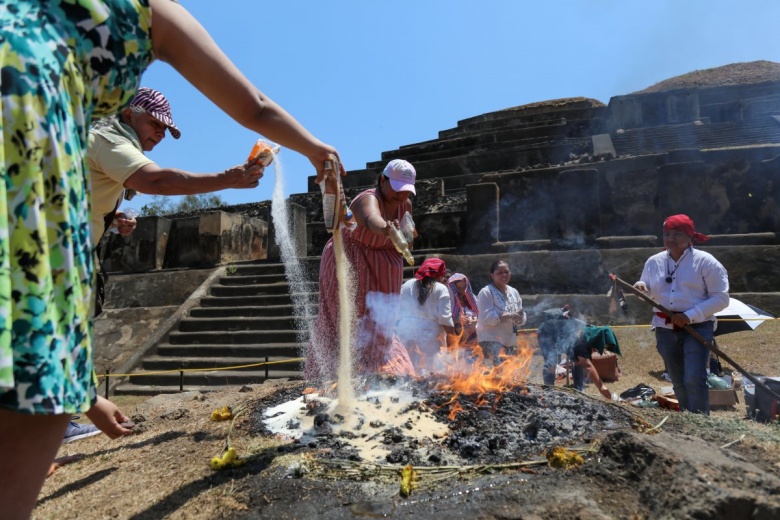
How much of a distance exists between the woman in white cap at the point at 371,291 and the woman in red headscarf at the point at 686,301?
2752 millimetres

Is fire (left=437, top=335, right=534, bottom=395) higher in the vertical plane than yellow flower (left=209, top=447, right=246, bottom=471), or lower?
higher

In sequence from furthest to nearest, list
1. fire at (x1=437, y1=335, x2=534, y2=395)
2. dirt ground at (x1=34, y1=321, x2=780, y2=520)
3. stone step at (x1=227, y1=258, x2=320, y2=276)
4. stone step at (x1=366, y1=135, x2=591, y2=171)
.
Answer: stone step at (x1=366, y1=135, x2=591, y2=171), stone step at (x1=227, y1=258, x2=320, y2=276), fire at (x1=437, y1=335, x2=534, y2=395), dirt ground at (x1=34, y1=321, x2=780, y2=520)

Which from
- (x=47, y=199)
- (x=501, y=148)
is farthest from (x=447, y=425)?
(x=501, y=148)

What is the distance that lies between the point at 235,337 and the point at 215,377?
58.2 inches

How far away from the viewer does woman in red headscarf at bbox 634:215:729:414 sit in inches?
215

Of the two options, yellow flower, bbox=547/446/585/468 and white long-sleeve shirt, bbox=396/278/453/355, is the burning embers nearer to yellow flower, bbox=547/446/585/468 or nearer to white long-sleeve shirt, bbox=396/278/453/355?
yellow flower, bbox=547/446/585/468

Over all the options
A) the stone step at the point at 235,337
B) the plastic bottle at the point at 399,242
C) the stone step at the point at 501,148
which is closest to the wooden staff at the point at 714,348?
the plastic bottle at the point at 399,242

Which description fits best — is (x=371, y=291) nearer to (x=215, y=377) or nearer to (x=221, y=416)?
(x=221, y=416)

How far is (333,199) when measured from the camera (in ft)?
11.9

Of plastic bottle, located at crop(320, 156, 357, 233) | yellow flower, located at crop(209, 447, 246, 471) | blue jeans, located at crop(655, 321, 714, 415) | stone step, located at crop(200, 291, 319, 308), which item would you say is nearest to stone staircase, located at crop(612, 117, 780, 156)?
stone step, located at crop(200, 291, 319, 308)

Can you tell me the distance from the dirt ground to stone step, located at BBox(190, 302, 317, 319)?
284 inches

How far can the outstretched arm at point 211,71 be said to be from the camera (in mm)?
1614

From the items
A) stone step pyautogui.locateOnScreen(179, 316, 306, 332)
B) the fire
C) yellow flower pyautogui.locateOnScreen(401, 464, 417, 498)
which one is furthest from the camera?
stone step pyautogui.locateOnScreen(179, 316, 306, 332)

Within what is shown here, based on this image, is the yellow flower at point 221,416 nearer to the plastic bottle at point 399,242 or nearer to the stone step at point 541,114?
the plastic bottle at point 399,242
